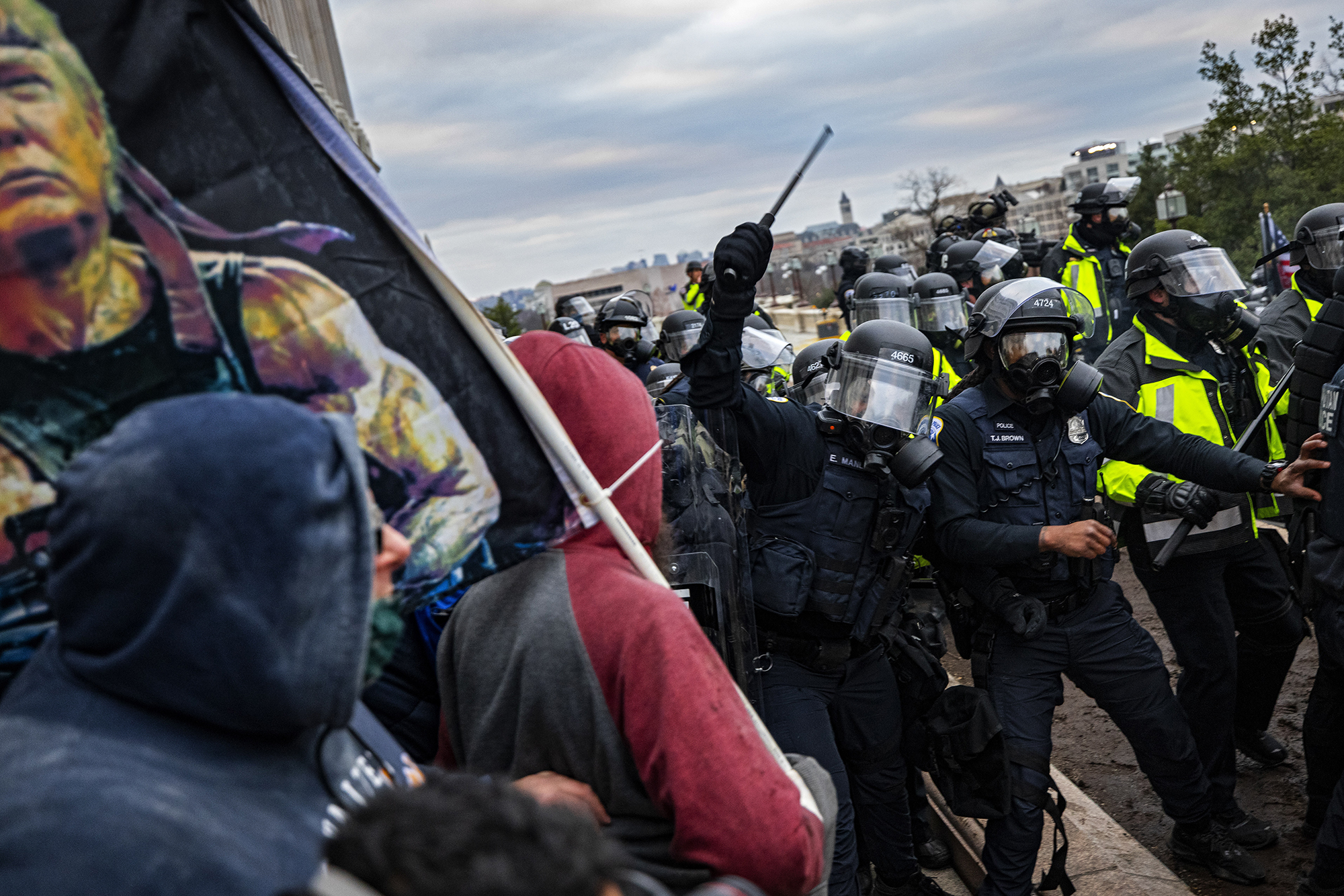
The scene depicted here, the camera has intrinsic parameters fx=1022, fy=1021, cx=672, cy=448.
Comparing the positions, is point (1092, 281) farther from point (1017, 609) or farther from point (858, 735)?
point (858, 735)

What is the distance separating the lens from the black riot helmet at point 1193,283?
471 cm

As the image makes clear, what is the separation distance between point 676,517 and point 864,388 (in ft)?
3.61

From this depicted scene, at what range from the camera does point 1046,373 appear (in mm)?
3922

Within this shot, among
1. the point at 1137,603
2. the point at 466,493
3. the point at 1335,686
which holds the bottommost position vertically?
the point at 1137,603

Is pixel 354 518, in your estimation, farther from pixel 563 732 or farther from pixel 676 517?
pixel 676 517

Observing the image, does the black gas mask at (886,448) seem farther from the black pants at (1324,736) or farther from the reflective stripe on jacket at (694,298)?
the reflective stripe on jacket at (694,298)

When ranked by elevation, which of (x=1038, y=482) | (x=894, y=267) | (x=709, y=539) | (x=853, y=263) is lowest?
(x=1038, y=482)

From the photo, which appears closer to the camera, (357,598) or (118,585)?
(118,585)

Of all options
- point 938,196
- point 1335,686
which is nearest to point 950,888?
point 1335,686

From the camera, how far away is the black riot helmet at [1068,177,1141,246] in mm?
8234

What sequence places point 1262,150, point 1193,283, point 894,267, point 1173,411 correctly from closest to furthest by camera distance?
1. point 1173,411
2. point 1193,283
3. point 894,267
4. point 1262,150

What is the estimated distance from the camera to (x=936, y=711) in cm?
389

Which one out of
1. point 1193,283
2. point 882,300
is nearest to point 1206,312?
point 1193,283

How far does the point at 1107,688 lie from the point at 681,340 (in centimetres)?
391
